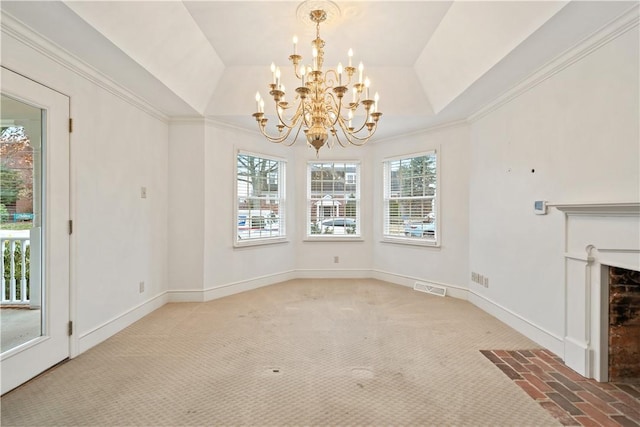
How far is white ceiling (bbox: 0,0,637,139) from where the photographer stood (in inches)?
85.7

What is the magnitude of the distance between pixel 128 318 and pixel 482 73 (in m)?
4.33

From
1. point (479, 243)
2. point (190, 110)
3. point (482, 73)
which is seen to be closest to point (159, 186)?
point (190, 110)

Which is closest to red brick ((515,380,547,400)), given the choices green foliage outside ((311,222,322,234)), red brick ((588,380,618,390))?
red brick ((588,380,618,390))

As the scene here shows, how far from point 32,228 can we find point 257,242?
9.24 ft

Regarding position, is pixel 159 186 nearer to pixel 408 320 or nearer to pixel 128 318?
pixel 128 318

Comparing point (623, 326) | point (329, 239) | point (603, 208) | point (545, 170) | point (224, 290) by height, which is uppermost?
point (545, 170)

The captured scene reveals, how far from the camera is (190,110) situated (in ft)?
12.6

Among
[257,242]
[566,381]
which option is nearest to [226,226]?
[257,242]

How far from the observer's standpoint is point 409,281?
4.98 m

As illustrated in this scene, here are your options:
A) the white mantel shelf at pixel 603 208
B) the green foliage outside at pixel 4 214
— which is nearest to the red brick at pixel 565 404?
the white mantel shelf at pixel 603 208

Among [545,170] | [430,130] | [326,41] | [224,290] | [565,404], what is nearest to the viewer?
[565,404]

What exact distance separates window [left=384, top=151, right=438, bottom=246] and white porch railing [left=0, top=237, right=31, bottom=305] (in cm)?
445

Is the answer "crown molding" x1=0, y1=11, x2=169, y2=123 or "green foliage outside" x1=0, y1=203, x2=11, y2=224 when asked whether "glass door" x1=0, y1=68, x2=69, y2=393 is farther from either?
"crown molding" x1=0, y1=11, x2=169, y2=123

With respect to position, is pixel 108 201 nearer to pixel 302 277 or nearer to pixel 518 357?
pixel 302 277
